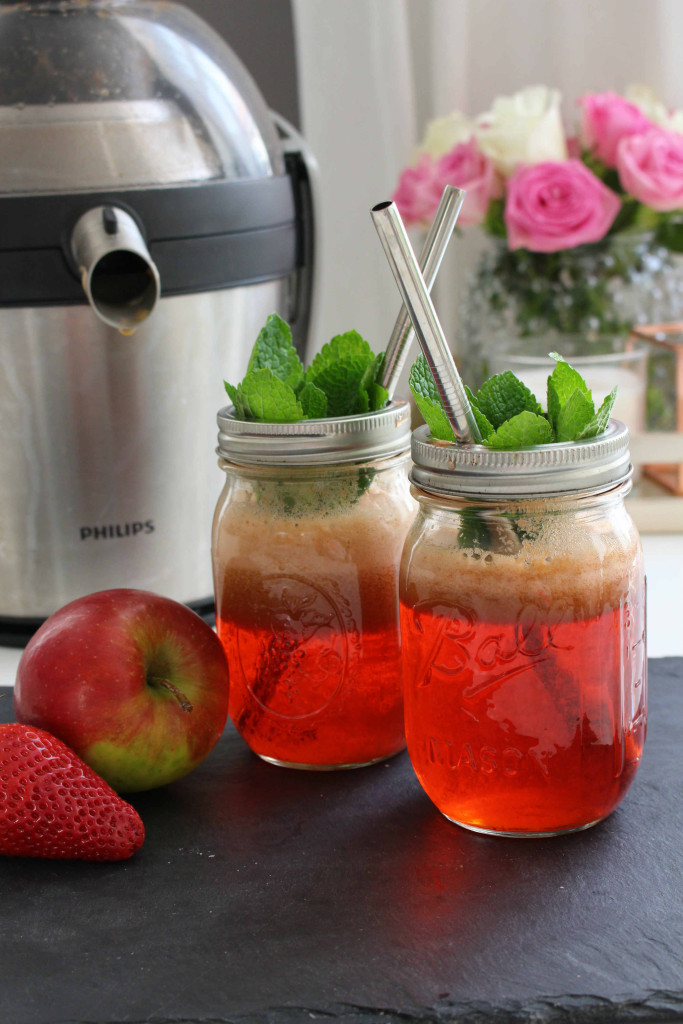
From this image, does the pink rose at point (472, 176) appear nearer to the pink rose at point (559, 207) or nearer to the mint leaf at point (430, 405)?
the pink rose at point (559, 207)

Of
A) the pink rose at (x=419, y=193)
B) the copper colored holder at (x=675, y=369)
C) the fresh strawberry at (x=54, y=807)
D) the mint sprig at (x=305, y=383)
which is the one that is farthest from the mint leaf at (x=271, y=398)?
the pink rose at (x=419, y=193)

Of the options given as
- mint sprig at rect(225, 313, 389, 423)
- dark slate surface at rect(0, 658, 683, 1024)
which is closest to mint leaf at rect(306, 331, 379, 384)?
mint sprig at rect(225, 313, 389, 423)

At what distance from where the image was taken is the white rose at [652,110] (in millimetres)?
1232

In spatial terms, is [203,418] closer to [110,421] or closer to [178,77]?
[110,421]

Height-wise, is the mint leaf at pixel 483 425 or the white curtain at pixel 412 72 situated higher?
the white curtain at pixel 412 72

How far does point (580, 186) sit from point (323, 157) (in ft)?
1.58

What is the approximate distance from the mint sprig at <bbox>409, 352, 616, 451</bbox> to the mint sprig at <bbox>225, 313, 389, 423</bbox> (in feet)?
0.20

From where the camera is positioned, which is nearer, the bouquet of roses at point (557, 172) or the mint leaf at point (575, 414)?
the mint leaf at point (575, 414)

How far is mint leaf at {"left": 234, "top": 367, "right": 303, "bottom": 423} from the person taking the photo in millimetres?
623

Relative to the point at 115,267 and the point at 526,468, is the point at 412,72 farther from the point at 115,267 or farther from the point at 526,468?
the point at 526,468

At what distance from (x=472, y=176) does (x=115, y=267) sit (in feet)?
1.87

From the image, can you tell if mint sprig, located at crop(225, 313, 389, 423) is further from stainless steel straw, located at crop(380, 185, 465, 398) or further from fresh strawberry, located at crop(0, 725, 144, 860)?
fresh strawberry, located at crop(0, 725, 144, 860)

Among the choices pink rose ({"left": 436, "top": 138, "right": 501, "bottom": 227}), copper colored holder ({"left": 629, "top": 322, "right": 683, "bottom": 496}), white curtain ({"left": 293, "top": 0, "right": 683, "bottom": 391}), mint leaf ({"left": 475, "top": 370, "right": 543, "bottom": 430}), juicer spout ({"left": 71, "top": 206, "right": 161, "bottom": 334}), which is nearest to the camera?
mint leaf ({"left": 475, "top": 370, "right": 543, "bottom": 430})

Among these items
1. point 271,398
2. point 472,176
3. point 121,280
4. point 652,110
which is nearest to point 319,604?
point 271,398
